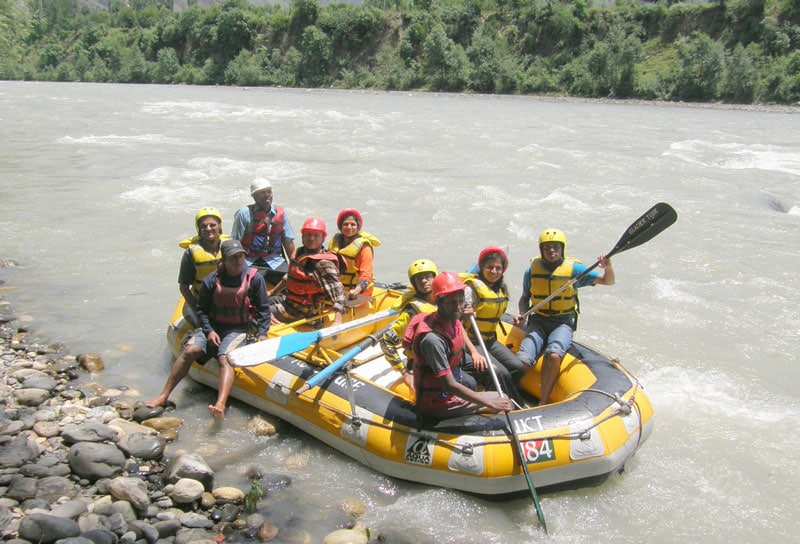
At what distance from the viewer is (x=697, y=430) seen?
508 centimetres

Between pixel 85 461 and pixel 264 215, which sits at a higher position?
pixel 264 215

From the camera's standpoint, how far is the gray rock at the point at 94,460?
390 cm

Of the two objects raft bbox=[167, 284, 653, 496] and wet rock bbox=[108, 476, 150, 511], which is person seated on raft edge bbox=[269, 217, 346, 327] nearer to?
raft bbox=[167, 284, 653, 496]

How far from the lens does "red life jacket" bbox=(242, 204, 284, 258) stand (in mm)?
6035

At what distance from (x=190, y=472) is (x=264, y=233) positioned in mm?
2582

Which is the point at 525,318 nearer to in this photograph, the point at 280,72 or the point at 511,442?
the point at 511,442

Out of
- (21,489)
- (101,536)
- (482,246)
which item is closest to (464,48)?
(482,246)

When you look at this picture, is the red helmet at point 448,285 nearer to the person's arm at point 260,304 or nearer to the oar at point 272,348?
the oar at point 272,348

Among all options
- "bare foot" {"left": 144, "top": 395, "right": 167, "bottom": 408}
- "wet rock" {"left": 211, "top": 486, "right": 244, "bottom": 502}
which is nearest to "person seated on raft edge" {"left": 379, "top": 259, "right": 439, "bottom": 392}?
"wet rock" {"left": 211, "top": 486, "right": 244, "bottom": 502}

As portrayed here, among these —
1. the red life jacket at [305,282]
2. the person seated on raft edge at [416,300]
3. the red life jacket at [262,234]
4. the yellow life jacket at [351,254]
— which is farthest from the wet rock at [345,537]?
the red life jacket at [262,234]

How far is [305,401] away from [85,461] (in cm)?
136

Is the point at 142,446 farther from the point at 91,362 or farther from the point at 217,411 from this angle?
the point at 91,362

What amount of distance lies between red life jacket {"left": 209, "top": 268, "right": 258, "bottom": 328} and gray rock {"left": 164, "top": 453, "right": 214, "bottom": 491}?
1.16m

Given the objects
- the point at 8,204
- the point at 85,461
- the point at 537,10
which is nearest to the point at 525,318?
the point at 85,461
